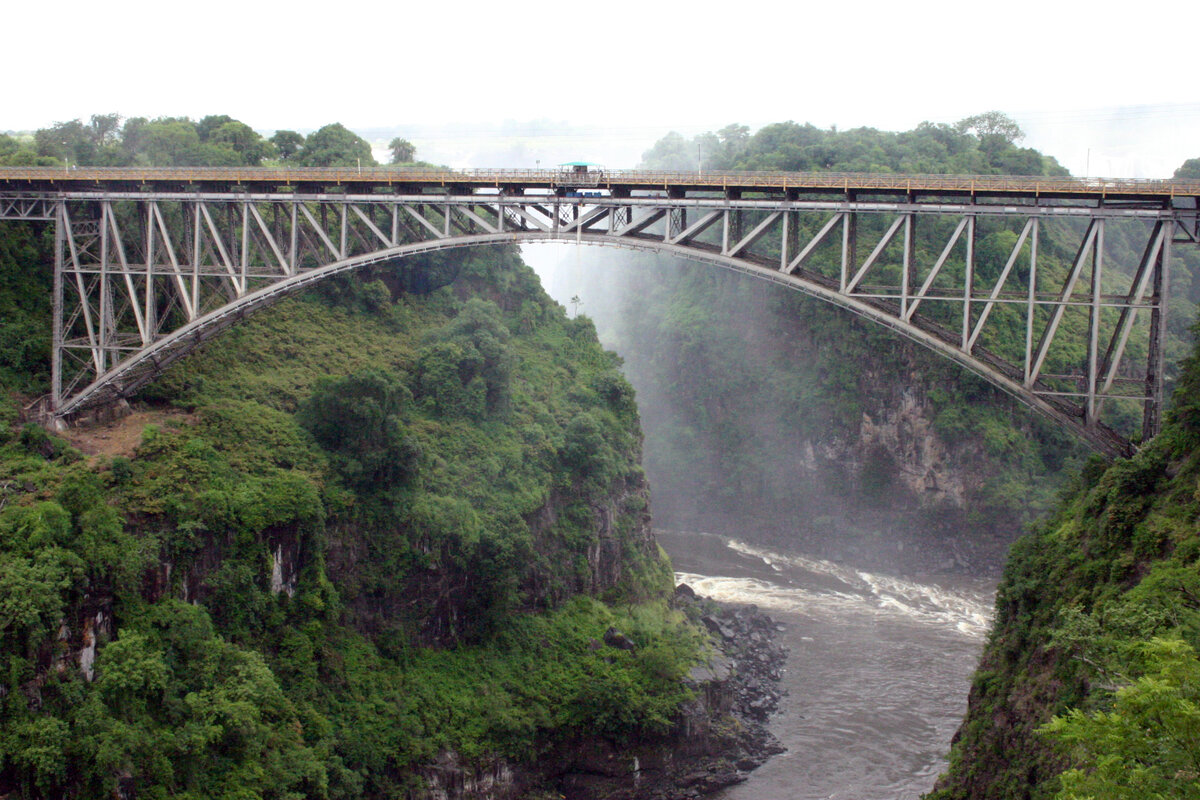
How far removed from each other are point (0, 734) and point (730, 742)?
21931 millimetres

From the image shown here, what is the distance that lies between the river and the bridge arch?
12.3 metres

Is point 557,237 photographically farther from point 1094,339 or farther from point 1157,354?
point 1157,354

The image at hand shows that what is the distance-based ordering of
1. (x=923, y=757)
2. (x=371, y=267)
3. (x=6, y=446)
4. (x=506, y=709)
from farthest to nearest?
(x=371, y=267) → (x=923, y=757) → (x=506, y=709) → (x=6, y=446)

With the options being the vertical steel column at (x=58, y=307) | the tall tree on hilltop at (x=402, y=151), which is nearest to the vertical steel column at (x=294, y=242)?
the vertical steel column at (x=58, y=307)

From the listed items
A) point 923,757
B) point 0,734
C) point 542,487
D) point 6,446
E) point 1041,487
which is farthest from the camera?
point 1041,487

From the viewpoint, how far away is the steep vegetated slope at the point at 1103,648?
14.3 m

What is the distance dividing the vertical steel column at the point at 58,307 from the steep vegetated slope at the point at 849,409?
33094 mm

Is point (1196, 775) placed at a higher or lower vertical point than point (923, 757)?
higher

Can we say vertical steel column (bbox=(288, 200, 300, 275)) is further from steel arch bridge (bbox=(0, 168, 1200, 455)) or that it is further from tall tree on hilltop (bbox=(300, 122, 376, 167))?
tall tree on hilltop (bbox=(300, 122, 376, 167))

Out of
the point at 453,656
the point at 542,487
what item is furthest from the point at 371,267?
the point at 453,656

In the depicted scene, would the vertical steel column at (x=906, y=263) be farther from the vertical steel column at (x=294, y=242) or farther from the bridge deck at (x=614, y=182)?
the vertical steel column at (x=294, y=242)

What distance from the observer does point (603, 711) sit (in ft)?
112

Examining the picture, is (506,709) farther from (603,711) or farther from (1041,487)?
(1041,487)

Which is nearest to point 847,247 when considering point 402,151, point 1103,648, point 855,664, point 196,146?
point 1103,648
